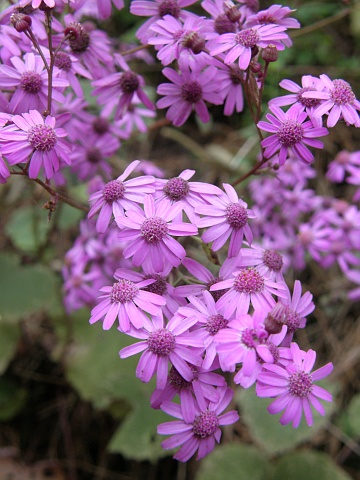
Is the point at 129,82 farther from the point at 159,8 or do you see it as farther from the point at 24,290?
the point at 24,290

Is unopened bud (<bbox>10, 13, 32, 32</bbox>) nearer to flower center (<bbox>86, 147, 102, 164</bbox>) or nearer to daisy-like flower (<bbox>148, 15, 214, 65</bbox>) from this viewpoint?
daisy-like flower (<bbox>148, 15, 214, 65</bbox>)

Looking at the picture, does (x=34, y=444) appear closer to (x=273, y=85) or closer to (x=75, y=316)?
(x=75, y=316)

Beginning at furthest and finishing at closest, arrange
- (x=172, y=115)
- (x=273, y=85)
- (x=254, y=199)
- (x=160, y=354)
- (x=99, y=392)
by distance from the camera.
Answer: (x=273, y=85) < (x=254, y=199) < (x=99, y=392) < (x=172, y=115) < (x=160, y=354)

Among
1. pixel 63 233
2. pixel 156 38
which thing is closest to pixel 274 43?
pixel 156 38

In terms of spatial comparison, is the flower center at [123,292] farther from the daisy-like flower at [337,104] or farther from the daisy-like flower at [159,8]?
the daisy-like flower at [159,8]

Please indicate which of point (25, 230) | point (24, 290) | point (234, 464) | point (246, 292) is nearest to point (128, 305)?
point (246, 292)
